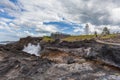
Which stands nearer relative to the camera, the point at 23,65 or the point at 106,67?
the point at 23,65

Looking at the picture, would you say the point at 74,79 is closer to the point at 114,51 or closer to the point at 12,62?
the point at 12,62

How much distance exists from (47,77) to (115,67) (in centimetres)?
653

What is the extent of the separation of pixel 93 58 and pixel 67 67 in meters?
4.08

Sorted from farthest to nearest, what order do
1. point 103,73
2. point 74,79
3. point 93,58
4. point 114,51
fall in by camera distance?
point 114,51, point 93,58, point 103,73, point 74,79

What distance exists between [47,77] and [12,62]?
3.80 metres

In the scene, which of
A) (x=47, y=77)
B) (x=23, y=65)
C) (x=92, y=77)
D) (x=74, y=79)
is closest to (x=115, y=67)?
(x=92, y=77)

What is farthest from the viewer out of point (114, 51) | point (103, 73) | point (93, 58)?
point (114, 51)

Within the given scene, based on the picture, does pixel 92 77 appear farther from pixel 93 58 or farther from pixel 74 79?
pixel 93 58

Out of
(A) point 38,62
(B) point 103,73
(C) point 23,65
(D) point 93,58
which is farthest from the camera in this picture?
(D) point 93,58

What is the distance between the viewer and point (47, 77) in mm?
12844

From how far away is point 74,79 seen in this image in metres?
12.3

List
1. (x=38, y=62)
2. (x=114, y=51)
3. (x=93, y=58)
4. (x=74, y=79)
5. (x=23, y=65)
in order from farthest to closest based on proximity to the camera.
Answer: (x=114, y=51) → (x=93, y=58) → (x=38, y=62) → (x=23, y=65) → (x=74, y=79)

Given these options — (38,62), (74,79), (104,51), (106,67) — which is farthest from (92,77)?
(104,51)

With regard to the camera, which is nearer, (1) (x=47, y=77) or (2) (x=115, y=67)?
(1) (x=47, y=77)
